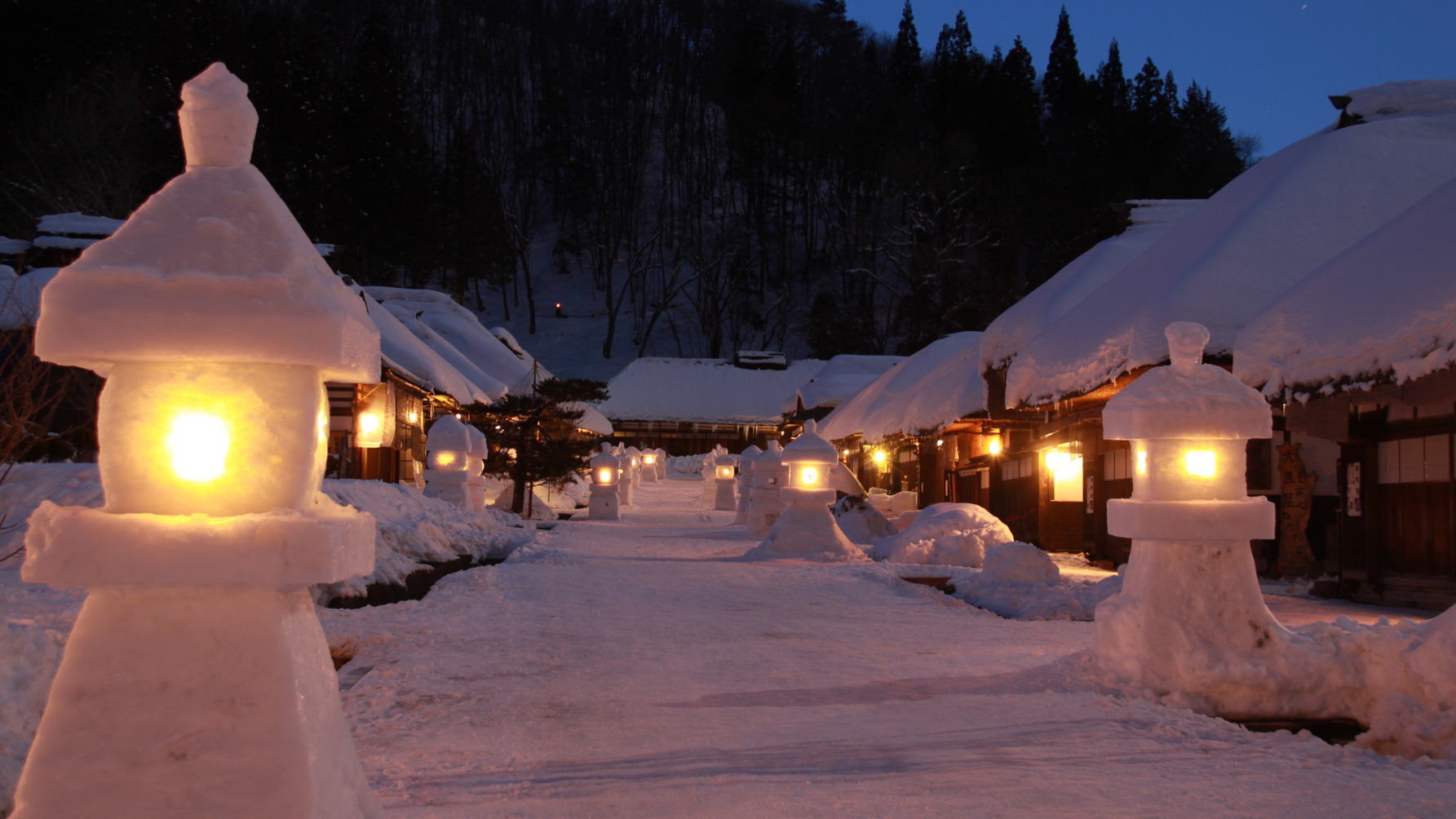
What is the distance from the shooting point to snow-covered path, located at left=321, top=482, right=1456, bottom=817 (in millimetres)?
3383

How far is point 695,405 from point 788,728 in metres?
42.2

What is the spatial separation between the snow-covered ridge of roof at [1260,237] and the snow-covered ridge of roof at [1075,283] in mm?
2618

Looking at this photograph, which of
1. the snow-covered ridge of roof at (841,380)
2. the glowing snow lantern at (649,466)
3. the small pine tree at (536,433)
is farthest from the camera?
the glowing snow lantern at (649,466)

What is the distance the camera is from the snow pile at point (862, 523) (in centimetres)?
1648

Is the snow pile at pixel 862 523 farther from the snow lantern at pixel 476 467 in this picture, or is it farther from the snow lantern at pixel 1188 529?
the snow lantern at pixel 1188 529

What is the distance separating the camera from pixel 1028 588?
884 centimetres

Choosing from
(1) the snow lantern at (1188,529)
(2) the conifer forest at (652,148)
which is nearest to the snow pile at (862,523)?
(1) the snow lantern at (1188,529)

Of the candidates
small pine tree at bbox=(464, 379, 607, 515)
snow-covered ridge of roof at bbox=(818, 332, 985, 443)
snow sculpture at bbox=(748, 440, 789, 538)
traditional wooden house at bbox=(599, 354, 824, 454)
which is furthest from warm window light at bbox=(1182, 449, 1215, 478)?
traditional wooden house at bbox=(599, 354, 824, 454)

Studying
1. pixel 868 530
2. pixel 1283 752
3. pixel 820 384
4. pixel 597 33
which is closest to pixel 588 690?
pixel 1283 752

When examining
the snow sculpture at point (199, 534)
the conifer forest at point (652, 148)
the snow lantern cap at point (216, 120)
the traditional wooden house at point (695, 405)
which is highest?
the conifer forest at point (652, 148)

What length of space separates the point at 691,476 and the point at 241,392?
41.9m

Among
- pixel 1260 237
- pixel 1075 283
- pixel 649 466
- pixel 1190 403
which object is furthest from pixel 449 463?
pixel 649 466

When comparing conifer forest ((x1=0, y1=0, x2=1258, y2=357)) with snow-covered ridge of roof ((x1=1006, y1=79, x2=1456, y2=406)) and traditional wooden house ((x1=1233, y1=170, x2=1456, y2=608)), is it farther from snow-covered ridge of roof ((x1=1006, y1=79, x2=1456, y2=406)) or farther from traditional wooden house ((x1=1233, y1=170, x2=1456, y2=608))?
traditional wooden house ((x1=1233, y1=170, x2=1456, y2=608))

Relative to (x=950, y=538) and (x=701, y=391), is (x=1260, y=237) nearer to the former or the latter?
(x=950, y=538)
